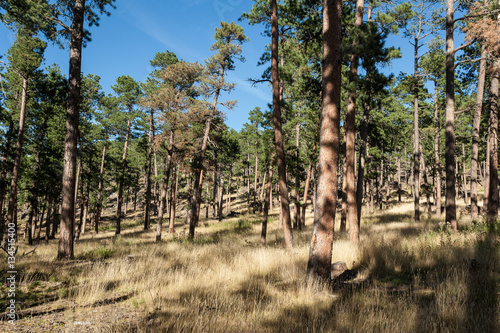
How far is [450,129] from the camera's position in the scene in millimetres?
10117

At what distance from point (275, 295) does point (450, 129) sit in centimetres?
1061

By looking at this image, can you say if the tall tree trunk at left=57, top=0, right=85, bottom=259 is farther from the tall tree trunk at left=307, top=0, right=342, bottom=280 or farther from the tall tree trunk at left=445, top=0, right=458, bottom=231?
the tall tree trunk at left=445, top=0, right=458, bottom=231

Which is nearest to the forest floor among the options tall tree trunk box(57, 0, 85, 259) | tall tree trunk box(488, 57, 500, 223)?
tall tree trunk box(57, 0, 85, 259)

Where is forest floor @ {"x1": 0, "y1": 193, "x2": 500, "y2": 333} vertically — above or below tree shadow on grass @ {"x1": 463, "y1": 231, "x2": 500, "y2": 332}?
below

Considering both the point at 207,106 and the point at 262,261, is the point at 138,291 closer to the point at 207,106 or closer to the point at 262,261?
the point at 262,261

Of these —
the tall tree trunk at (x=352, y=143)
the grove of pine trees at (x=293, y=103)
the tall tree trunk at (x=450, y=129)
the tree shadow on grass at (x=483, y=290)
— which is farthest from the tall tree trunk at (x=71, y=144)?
the tall tree trunk at (x=450, y=129)

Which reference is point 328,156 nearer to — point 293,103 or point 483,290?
point 483,290

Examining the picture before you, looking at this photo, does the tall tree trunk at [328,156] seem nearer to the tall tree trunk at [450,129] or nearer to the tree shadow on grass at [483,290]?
the tree shadow on grass at [483,290]

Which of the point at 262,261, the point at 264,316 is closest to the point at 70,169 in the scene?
the point at 262,261

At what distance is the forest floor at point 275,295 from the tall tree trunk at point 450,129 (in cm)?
296

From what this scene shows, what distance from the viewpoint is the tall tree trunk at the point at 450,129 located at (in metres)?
9.77

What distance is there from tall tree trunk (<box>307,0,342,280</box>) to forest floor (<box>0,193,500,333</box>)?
56 centimetres

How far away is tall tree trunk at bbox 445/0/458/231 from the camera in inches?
384

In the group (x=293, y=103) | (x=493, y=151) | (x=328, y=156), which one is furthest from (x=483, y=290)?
(x=293, y=103)
